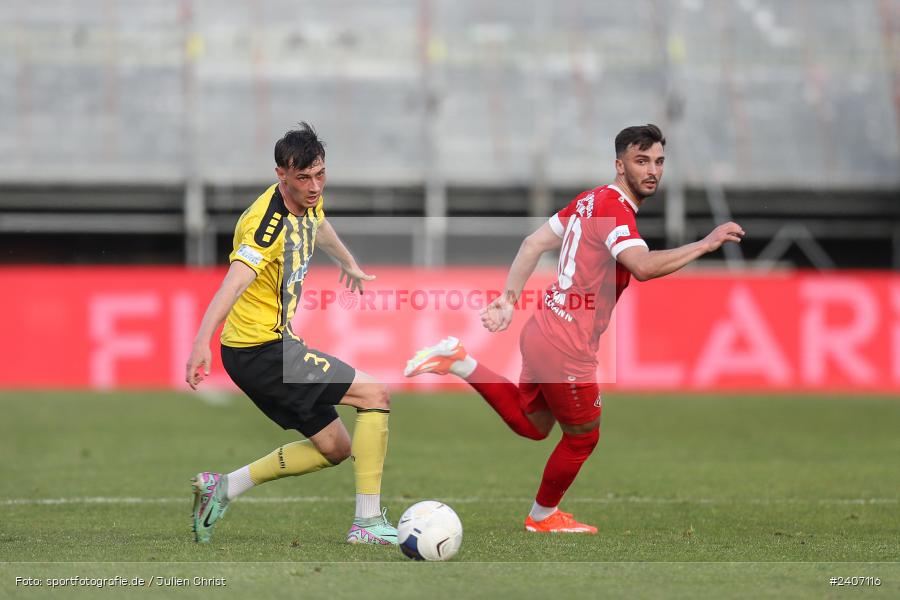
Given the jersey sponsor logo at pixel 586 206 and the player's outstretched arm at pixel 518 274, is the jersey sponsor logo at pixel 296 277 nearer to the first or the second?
the player's outstretched arm at pixel 518 274

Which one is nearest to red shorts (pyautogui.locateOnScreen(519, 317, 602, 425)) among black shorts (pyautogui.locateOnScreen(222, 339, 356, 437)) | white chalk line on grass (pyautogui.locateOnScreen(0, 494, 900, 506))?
black shorts (pyautogui.locateOnScreen(222, 339, 356, 437))

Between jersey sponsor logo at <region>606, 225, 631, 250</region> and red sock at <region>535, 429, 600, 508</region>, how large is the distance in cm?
118

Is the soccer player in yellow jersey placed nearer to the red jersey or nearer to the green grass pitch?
the green grass pitch

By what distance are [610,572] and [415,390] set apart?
530 inches

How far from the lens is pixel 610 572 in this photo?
5.89m

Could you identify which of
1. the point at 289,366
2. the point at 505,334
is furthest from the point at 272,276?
the point at 505,334

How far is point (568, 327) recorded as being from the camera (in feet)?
24.1

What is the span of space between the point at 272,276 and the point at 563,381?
170 cm

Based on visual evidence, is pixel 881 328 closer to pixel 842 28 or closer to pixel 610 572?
pixel 842 28

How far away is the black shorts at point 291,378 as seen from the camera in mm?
6781

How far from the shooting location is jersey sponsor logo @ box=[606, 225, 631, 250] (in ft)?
22.4

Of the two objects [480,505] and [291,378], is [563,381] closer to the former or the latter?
[291,378]

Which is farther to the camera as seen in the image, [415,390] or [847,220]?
→ [847,220]

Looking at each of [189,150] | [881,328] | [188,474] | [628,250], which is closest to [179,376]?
[189,150]
